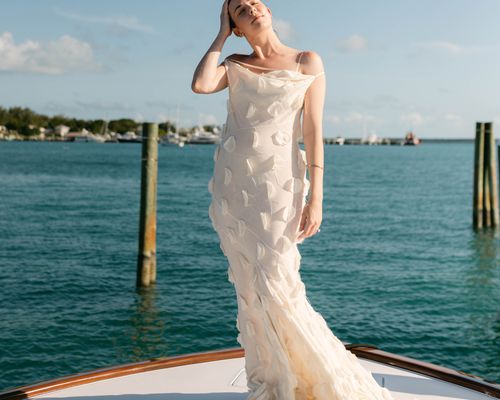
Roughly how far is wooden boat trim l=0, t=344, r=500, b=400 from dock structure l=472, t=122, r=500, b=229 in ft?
49.8

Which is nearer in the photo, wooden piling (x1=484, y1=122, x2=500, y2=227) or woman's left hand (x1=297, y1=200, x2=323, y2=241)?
woman's left hand (x1=297, y1=200, x2=323, y2=241)

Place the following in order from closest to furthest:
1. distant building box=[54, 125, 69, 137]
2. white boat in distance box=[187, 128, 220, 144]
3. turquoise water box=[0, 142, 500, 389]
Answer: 1. turquoise water box=[0, 142, 500, 389]
2. white boat in distance box=[187, 128, 220, 144]
3. distant building box=[54, 125, 69, 137]

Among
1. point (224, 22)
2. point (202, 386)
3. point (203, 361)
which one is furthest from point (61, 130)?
Result: point (224, 22)

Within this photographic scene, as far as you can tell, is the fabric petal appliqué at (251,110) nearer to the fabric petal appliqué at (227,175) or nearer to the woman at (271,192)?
the woman at (271,192)

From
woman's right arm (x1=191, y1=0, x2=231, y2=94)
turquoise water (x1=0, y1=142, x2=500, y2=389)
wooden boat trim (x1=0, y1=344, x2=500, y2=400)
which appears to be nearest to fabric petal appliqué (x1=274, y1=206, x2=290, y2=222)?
woman's right arm (x1=191, y1=0, x2=231, y2=94)

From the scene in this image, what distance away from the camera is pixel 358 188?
130 feet

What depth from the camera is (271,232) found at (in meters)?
3.74

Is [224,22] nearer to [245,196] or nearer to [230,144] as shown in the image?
[230,144]

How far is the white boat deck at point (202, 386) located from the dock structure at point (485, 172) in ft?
50.7

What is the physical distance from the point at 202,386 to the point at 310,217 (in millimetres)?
1455

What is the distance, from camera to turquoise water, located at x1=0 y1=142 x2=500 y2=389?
10.1m

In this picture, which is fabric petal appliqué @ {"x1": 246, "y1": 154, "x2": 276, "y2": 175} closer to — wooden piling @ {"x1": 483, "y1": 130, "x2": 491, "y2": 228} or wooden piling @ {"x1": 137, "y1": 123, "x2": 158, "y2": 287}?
wooden piling @ {"x1": 137, "y1": 123, "x2": 158, "y2": 287}

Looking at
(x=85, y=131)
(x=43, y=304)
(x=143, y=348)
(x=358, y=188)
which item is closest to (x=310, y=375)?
(x=143, y=348)

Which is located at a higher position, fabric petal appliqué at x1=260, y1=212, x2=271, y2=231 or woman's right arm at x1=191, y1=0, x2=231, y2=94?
woman's right arm at x1=191, y1=0, x2=231, y2=94
